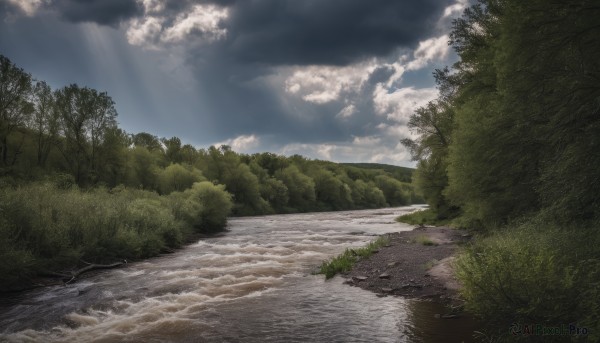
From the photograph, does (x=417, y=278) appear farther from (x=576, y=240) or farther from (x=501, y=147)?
(x=501, y=147)

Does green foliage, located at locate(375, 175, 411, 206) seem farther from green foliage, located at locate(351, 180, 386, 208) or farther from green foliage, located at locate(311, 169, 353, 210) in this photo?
green foliage, located at locate(311, 169, 353, 210)

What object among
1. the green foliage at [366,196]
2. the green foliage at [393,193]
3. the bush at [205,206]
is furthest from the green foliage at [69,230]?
the green foliage at [393,193]

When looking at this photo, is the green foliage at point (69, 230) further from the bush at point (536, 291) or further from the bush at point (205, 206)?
the bush at point (536, 291)

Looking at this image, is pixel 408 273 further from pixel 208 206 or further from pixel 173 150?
pixel 173 150

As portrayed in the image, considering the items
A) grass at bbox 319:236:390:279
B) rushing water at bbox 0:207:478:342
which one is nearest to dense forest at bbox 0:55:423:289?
rushing water at bbox 0:207:478:342

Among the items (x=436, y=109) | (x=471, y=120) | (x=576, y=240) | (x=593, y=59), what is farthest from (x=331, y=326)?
(x=436, y=109)

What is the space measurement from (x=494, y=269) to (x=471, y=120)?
17.7 meters

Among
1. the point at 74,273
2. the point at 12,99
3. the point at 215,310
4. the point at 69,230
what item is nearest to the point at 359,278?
the point at 215,310

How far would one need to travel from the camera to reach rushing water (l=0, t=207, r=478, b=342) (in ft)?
30.2

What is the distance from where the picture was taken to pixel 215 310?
11.4m

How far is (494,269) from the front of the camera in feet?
24.1

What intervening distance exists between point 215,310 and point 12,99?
41715 mm

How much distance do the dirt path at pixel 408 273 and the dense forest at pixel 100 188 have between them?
13190mm

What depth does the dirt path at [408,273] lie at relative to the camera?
1276 cm
